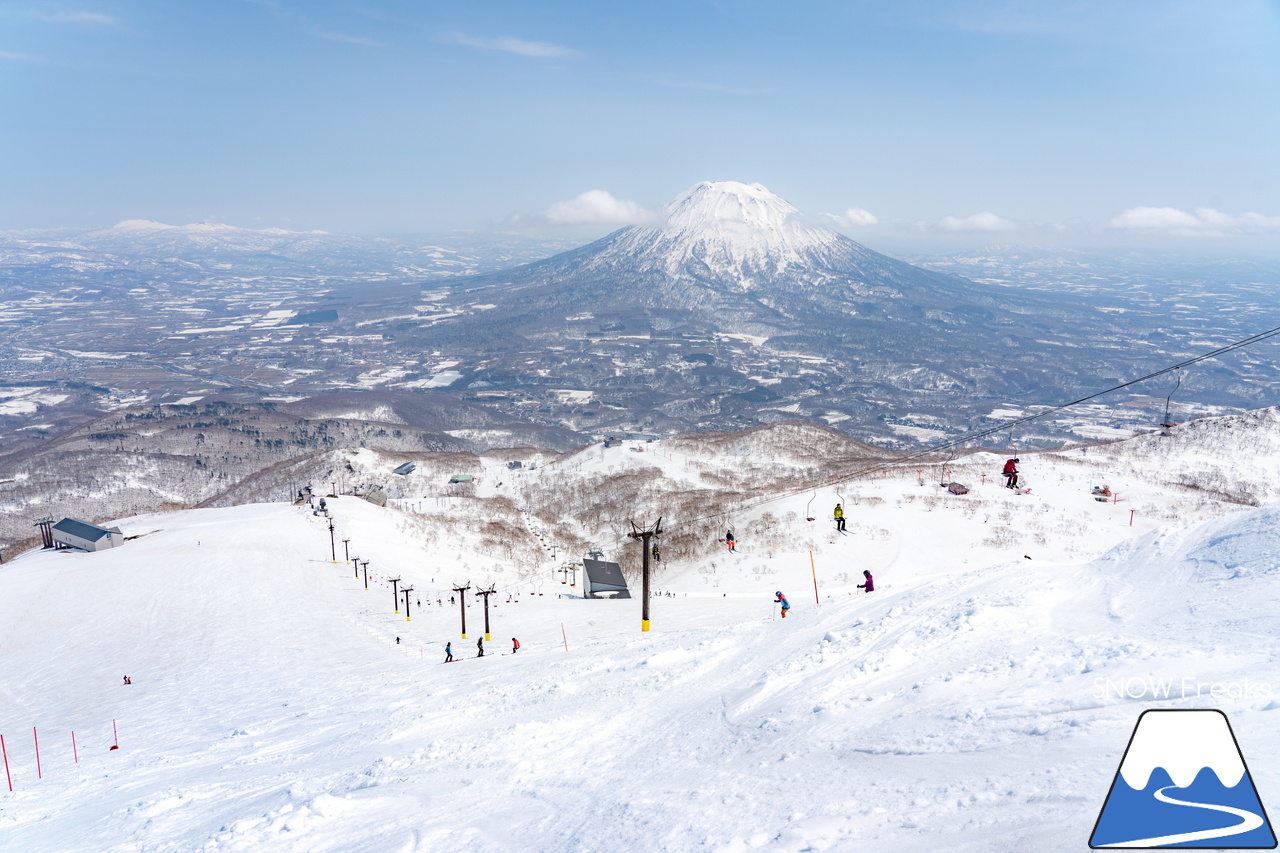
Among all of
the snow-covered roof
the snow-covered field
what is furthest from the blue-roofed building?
the snow-covered field

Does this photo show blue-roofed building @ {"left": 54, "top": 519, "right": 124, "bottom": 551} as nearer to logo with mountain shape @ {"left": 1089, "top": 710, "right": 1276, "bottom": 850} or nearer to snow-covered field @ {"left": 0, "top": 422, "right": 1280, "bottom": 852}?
snow-covered field @ {"left": 0, "top": 422, "right": 1280, "bottom": 852}

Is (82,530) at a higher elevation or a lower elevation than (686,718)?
lower

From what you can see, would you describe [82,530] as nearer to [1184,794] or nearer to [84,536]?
[84,536]

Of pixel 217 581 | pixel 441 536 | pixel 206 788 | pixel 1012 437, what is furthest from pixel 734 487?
pixel 1012 437

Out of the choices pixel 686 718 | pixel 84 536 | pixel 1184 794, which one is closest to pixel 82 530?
pixel 84 536

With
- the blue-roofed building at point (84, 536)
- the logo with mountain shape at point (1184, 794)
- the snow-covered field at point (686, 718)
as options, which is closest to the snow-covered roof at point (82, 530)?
the blue-roofed building at point (84, 536)

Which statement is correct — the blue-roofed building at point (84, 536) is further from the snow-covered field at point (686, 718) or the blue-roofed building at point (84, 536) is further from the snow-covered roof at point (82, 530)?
the snow-covered field at point (686, 718)

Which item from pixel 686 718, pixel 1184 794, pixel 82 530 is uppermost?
pixel 1184 794
